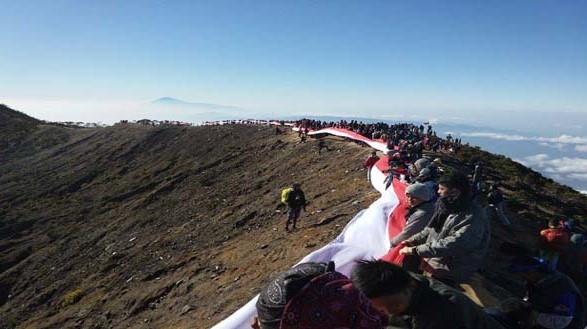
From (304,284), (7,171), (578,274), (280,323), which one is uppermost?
(304,284)

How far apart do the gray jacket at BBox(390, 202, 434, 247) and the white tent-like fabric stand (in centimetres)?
52

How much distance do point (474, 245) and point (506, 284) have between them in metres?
4.66

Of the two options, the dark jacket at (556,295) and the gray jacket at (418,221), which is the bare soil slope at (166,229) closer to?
the gray jacket at (418,221)

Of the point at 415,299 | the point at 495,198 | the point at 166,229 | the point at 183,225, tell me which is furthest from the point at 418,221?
the point at 166,229

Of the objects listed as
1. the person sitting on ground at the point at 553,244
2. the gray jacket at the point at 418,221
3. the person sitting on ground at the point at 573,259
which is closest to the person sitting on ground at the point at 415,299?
the gray jacket at the point at 418,221

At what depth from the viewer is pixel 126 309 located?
→ 14.5 meters

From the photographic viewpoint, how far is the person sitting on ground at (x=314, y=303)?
2.70 m

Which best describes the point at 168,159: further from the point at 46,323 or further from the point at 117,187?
the point at 46,323

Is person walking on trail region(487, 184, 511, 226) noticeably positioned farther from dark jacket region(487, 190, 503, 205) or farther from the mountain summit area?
the mountain summit area

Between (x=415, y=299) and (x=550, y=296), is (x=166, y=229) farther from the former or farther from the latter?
(x=415, y=299)

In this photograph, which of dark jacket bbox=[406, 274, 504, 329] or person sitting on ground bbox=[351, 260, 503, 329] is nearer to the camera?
person sitting on ground bbox=[351, 260, 503, 329]

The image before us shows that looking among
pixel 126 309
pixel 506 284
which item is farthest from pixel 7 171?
pixel 506 284

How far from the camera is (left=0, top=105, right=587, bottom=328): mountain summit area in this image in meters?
13.4

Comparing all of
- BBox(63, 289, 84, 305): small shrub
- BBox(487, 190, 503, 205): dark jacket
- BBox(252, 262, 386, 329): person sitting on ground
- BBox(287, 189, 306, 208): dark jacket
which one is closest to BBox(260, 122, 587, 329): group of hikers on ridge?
BBox(252, 262, 386, 329): person sitting on ground
